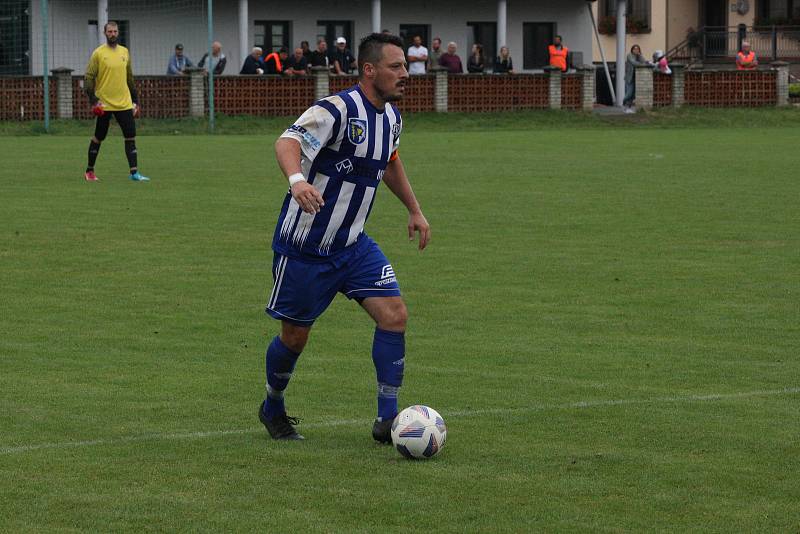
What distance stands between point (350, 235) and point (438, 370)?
6.51 feet

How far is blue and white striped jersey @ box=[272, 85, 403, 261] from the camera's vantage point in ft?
21.5

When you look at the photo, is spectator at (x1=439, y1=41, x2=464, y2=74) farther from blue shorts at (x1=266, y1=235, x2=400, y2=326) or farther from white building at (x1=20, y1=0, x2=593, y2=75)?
blue shorts at (x1=266, y1=235, x2=400, y2=326)

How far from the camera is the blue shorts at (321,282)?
21.9 feet

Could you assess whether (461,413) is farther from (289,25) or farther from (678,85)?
(289,25)

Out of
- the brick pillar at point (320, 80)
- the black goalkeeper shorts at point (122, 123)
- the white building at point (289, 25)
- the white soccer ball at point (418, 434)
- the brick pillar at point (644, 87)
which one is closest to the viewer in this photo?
the white soccer ball at point (418, 434)

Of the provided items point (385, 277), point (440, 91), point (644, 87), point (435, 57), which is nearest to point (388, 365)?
point (385, 277)

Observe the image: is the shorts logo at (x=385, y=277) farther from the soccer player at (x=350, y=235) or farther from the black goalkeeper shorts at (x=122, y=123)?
the black goalkeeper shorts at (x=122, y=123)

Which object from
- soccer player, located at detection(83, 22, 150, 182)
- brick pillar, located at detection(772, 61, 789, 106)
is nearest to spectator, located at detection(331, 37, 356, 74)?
Answer: brick pillar, located at detection(772, 61, 789, 106)

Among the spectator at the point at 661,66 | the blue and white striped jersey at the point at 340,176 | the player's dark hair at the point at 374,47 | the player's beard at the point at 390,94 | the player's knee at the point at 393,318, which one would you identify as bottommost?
the player's knee at the point at 393,318

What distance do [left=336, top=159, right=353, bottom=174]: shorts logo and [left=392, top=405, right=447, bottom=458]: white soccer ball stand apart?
1.16m

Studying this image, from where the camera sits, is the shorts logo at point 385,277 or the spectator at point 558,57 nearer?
the shorts logo at point 385,277

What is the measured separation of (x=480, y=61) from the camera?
4216cm

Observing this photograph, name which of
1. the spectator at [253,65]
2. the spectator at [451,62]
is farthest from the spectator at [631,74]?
the spectator at [253,65]

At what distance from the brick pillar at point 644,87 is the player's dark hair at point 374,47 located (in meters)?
37.3
